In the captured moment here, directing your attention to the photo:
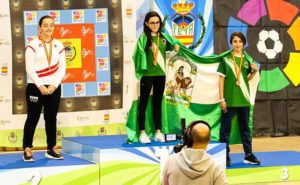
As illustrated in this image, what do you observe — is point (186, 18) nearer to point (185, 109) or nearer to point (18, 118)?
point (185, 109)

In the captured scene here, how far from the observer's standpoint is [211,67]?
637cm

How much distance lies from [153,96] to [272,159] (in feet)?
4.46

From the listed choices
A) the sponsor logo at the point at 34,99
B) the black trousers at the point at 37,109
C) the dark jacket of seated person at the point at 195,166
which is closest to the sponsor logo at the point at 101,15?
the black trousers at the point at 37,109

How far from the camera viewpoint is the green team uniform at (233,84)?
5.73 m

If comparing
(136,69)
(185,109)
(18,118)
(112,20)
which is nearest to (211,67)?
(185,109)

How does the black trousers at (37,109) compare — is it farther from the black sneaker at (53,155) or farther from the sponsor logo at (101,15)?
the sponsor logo at (101,15)

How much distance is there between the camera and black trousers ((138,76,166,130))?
559 cm

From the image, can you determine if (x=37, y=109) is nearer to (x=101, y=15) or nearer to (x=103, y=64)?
(x=103, y=64)

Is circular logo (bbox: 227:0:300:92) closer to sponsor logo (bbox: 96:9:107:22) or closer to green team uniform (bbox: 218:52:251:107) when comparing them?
sponsor logo (bbox: 96:9:107:22)

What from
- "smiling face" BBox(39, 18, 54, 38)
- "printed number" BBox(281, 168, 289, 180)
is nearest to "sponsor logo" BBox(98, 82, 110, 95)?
"smiling face" BBox(39, 18, 54, 38)

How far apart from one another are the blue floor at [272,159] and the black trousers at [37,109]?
1644 millimetres

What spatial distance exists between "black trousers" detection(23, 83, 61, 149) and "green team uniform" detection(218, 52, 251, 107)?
154 cm

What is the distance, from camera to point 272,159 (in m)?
6.09

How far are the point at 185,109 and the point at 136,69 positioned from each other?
984 millimetres
